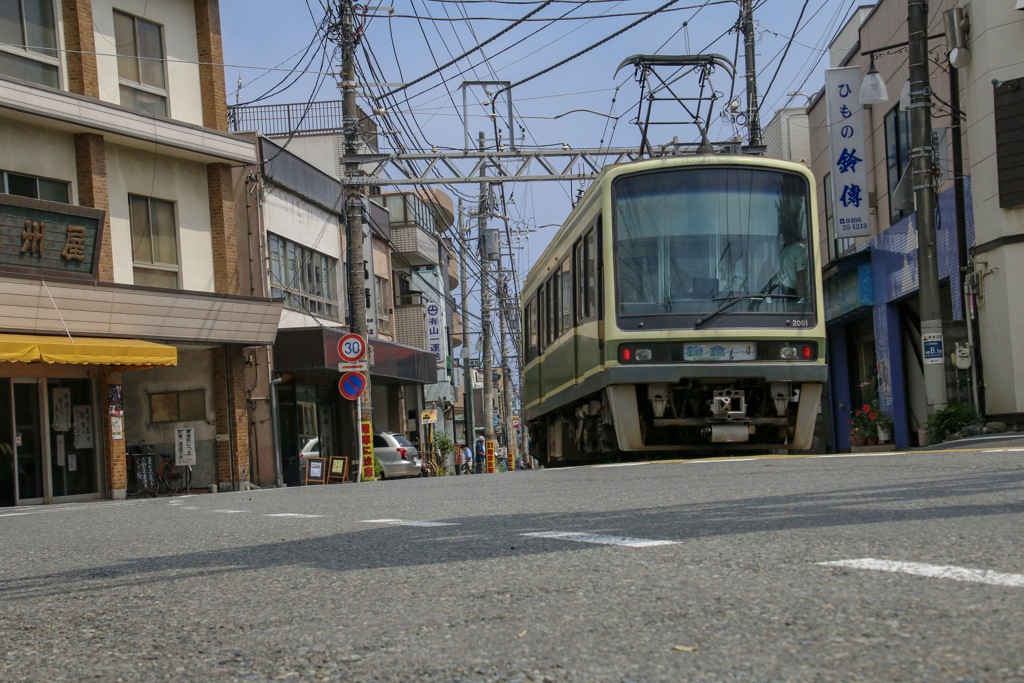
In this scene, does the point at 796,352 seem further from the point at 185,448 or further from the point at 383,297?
the point at 383,297

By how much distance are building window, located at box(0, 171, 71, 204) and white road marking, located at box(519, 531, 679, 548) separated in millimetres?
16879

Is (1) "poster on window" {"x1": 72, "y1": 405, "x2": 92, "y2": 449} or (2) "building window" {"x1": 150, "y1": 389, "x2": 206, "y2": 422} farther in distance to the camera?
(2) "building window" {"x1": 150, "y1": 389, "x2": 206, "y2": 422}

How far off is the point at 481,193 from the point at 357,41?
55.2 ft

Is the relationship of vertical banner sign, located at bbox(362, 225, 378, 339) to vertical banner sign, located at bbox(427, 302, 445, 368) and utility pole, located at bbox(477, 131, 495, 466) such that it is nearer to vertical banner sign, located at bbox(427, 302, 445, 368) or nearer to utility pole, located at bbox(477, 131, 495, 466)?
utility pole, located at bbox(477, 131, 495, 466)

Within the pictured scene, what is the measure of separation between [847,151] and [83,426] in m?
15.6

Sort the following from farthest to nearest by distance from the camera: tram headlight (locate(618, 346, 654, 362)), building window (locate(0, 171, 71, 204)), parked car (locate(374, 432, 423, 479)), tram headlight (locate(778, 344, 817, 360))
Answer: parked car (locate(374, 432, 423, 479)) < building window (locate(0, 171, 71, 204)) < tram headlight (locate(778, 344, 817, 360)) < tram headlight (locate(618, 346, 654, 362))

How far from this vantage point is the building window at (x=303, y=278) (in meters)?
27.4

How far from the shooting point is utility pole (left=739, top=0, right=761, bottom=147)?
83.3 feet

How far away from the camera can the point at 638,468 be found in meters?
11.5

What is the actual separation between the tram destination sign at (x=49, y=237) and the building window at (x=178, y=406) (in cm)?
461

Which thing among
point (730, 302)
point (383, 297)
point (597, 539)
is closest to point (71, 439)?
point (730, 302)

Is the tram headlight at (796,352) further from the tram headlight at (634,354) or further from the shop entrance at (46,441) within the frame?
the shop entrance at (46,441)

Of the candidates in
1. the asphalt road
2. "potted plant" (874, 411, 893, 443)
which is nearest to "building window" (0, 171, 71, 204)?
the asphalt road

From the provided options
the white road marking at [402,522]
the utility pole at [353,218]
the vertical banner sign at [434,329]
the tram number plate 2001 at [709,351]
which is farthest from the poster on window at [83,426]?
the vertical banner sign at [434,329]
